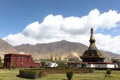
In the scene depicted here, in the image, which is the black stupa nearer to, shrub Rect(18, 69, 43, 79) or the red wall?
the red wall

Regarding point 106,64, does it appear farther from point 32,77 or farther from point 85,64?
point 32,77

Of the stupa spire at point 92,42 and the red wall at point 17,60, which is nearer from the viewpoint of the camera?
the stupa spire at point 92,42

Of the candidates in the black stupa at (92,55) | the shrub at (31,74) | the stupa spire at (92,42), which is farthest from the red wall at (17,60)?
the shrub at (31,74)

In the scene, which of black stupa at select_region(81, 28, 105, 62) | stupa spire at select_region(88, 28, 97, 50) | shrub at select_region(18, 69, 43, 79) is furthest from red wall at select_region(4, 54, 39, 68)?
shrub at select_region(18, 69, 43, 79)

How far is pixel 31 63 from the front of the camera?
13550 cm

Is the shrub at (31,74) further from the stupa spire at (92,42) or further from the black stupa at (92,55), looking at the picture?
the stupa spire at (92,42)

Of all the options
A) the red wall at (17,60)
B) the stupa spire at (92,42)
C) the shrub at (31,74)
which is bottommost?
the shrub at (31,74)

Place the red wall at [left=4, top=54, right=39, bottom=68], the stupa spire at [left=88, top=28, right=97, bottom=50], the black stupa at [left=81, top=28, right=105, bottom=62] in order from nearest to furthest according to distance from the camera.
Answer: the black stupa at [left=81, top=28, right=105, bottom=62], the stupa spire at [left=88, top=28, right=97, bottom=50], the red wall at [left=4, top=54, right=39, bottom=68]

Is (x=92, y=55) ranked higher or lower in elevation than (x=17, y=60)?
higher

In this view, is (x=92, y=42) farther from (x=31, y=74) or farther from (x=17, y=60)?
(x=31, y=74)

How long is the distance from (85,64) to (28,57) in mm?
36124

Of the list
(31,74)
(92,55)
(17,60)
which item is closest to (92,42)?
(92,55)

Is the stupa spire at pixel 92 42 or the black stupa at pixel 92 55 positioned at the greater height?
the stupa spire at pixel 92 42

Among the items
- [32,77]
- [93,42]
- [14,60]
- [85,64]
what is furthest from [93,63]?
[32,77]
